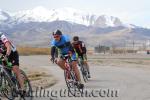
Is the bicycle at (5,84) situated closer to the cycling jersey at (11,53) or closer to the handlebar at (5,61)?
the handlebar at (5,61)

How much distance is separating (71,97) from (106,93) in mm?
1425

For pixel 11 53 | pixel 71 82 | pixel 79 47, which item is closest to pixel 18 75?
pixel 11 53

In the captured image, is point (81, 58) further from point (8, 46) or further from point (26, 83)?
point (8, 46)

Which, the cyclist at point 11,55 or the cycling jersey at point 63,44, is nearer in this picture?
the cyclist at point 11,55

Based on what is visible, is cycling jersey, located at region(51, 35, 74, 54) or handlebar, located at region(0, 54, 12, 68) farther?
cycling jersey, located at region(51, 35, 74, 54)

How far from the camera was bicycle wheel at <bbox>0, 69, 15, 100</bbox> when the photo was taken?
10227mm

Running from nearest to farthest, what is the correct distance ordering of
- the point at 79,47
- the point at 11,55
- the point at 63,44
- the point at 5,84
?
the point at 5,84 < the point at 11,55 < the point at 63,44 < the point at 79,47

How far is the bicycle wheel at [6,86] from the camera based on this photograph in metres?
10.2

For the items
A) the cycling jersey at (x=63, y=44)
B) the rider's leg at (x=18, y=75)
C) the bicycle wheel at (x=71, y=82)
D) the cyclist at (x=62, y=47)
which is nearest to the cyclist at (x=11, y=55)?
the rider's leg at (x=18, y=75)

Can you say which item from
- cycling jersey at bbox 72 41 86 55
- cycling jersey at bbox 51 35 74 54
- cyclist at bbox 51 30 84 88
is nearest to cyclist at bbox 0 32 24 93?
cyclist at bbox 51 30 84 88

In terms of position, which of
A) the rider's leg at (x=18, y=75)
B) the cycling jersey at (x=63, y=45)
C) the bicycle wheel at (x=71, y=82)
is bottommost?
the bicycle wheel at (x=71, y=82)

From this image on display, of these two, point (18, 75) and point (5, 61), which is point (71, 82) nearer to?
point (18, 75)

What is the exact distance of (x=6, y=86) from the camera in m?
10.3

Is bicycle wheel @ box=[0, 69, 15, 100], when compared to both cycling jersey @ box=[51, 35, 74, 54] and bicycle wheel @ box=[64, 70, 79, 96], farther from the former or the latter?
bicycle wheel @ box=[64, 70, 79, 96]
